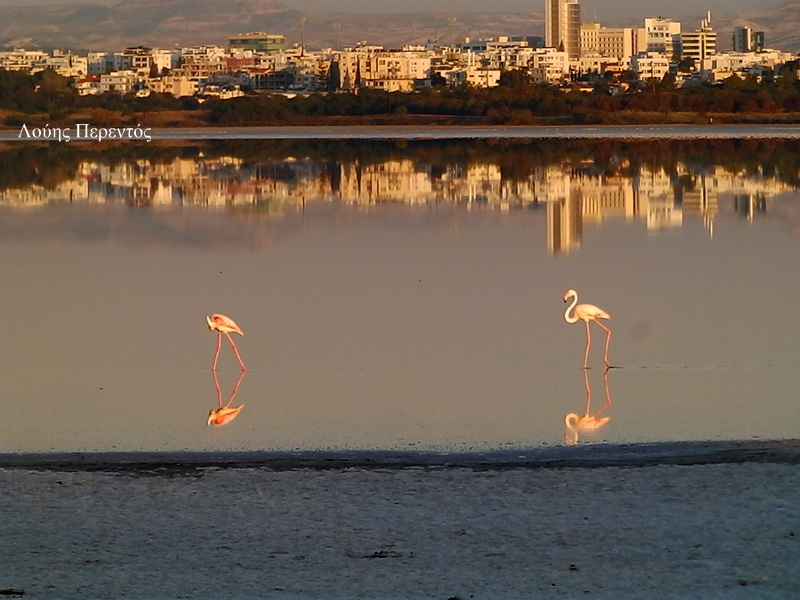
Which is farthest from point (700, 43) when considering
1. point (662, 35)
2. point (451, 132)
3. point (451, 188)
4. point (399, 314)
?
point (399, 314)

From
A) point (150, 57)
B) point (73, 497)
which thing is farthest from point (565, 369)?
point (150, 57)

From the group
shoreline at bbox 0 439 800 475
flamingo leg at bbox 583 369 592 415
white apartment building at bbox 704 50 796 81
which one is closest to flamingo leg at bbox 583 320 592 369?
flamingo leg at bbox 583 369 592 415

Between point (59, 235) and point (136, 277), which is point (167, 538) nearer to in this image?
point (136, 277)

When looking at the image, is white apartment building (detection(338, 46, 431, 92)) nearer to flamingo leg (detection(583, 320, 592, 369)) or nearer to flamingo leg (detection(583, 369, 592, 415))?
flamingo leg (detection(583, 320, 592, 369))

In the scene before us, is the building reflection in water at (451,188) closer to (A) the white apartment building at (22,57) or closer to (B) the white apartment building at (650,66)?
(B) the white apartment building at (650,66)

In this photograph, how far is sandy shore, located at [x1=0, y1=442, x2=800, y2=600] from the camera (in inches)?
185

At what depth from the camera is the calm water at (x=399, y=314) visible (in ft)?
25.9

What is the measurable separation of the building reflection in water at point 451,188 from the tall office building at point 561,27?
5832 inches

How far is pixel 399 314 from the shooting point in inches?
479

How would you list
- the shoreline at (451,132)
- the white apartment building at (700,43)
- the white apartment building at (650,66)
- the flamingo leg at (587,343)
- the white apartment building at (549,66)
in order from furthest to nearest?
1. the white apartment building at (700,43)
2. the white apartment building at (549,66)
3. the white apartment building at (650,66)
4. the shoreline at (451,132)
5. the flamingo leg at (587,343)

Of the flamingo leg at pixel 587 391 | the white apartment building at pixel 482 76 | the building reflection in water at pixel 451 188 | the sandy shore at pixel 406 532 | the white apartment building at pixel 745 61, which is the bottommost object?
the building reflection in water at pixel 451 188

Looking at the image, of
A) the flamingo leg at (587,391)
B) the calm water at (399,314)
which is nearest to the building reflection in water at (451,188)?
the calm water at (399,314)

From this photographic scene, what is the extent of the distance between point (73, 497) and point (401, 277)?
9404 millimetres

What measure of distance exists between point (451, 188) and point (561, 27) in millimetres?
159658
